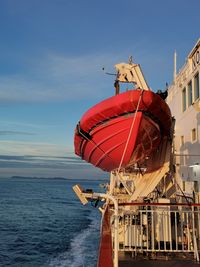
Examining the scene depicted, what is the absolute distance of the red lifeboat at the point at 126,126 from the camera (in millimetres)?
7809

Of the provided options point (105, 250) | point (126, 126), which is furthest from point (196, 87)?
point (105, 250)

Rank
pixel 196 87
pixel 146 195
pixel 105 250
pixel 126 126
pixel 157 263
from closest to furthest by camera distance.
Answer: pixel 105 250 < pixel 157 263 < pixel 126 126 < pixel 146 195 < pixel 196 87

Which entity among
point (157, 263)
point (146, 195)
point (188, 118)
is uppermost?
point (188, 118)

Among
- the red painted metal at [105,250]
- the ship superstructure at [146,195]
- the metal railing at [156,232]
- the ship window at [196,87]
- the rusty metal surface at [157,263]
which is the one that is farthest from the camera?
the ship window at [196,87]

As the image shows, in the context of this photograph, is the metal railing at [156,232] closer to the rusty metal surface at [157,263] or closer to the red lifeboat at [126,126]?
the rusty metal surface at [157,263]

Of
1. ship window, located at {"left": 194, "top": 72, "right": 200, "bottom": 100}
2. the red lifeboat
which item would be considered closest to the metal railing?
the red lifeboat

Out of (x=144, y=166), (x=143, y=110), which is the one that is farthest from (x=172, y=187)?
(x=143, y=110)

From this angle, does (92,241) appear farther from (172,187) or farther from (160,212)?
(160,212)

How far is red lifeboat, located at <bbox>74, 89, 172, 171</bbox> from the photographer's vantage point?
7.81 m

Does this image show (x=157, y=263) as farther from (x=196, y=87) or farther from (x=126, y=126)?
(x=196, y=87)

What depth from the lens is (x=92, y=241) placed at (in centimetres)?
2161

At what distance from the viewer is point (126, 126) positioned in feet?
26.9

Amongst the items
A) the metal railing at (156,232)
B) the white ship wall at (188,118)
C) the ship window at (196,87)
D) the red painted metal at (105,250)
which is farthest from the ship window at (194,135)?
the red painted metal at (105,250)

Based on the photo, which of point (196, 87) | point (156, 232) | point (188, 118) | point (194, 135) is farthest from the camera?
point (188, 118)
